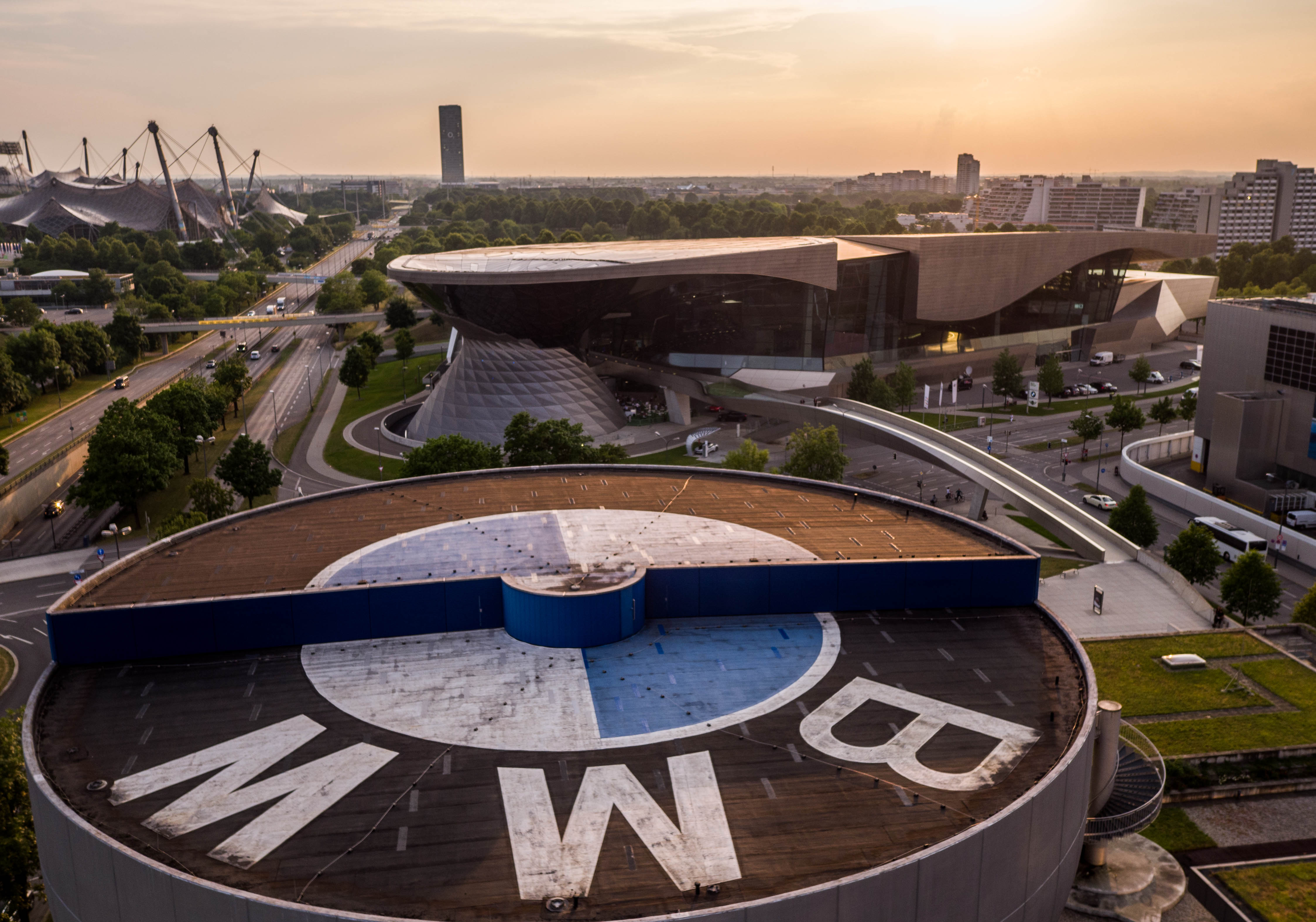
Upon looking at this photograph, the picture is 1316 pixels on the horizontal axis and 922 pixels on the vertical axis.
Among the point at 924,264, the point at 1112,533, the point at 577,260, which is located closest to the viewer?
the point at 1112,533

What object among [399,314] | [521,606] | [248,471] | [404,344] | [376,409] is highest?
[399,314]

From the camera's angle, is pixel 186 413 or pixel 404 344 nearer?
pixel 186 413

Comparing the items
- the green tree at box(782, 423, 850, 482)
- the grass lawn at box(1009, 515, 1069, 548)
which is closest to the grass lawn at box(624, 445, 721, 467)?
the green tree at box(782, 423, 850, 482)

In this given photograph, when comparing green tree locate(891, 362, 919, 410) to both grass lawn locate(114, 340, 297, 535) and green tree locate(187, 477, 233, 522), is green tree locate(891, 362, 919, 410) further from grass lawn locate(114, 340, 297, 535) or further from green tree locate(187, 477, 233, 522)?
green tree locate(187, 477, 233, 522)

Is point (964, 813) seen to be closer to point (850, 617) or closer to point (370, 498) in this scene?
point (850, 617)

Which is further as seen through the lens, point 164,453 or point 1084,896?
point 164,453

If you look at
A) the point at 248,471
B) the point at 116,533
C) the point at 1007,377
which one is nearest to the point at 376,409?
the point at 248,471

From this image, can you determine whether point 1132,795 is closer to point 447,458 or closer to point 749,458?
point 749,458

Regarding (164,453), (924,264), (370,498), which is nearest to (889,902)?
(370,498)
